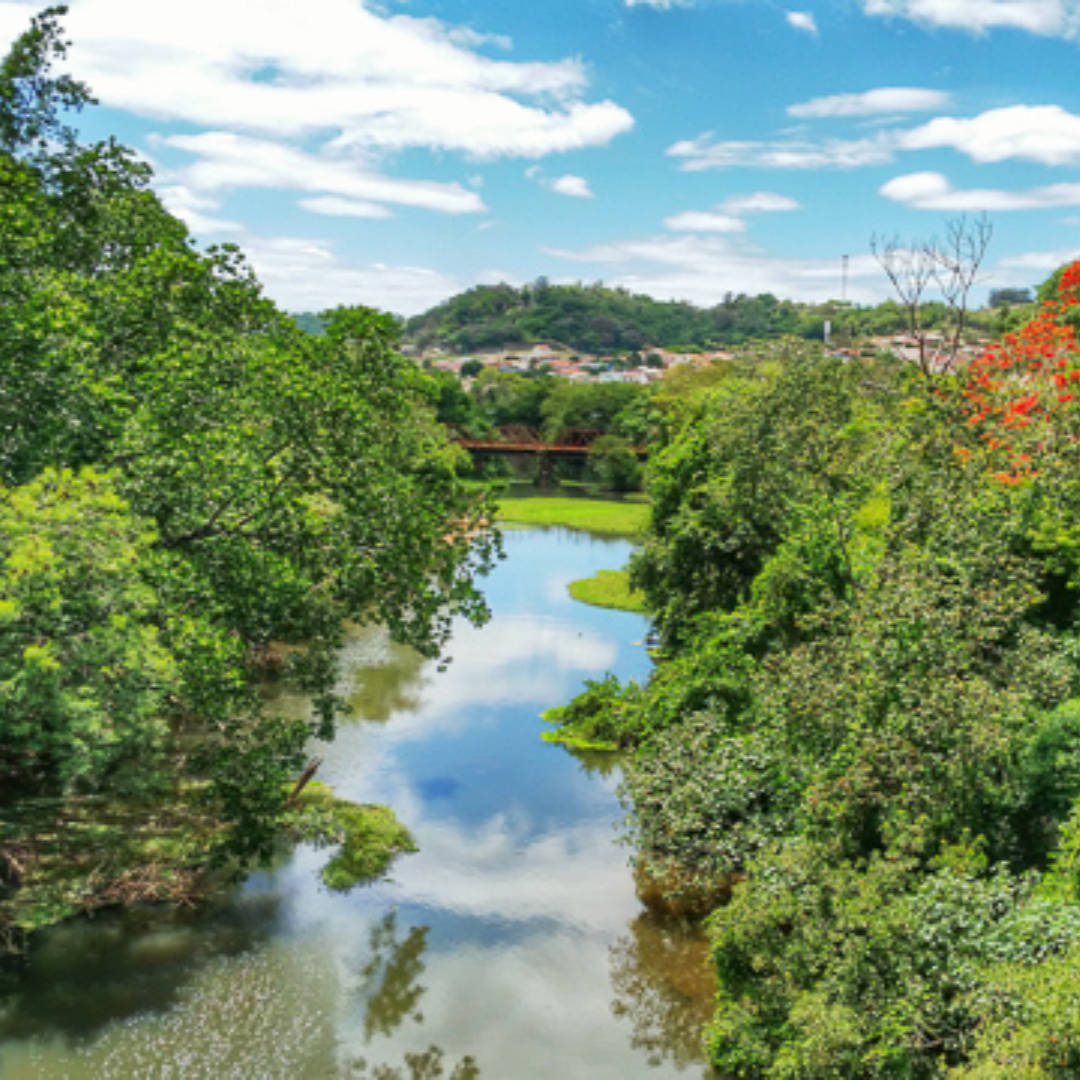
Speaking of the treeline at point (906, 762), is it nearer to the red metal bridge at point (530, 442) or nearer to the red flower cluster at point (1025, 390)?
the red flower cluster at point (1025, 390)

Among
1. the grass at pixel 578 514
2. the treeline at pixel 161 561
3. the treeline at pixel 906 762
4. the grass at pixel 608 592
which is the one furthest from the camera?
the grass at pixel 578 514

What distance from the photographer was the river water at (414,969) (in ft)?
46.1

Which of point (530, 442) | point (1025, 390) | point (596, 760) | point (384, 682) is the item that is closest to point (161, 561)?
point (596, 760)

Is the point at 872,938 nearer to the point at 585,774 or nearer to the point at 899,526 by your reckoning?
the point at 899,526

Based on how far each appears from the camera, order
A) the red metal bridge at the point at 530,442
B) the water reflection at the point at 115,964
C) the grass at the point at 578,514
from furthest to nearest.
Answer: the red metal bridge at the point at 530,442
the grass at the point at 578,514
the water reflection at the point at 115,964

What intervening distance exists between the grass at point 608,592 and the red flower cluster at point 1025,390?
20.4 metres

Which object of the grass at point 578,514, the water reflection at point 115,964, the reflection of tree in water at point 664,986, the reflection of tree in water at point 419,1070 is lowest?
the reflection of tree in water at point 419,1070

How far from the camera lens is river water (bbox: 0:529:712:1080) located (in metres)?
14.0

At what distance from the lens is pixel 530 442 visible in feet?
285

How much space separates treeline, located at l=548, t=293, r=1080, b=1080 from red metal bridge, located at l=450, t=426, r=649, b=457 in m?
58.6

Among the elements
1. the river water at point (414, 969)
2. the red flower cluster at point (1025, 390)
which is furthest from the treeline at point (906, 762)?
the river water at point (414, 969)

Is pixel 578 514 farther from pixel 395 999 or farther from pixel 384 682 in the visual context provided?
pixel 395 999

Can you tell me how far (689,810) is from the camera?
1755cm

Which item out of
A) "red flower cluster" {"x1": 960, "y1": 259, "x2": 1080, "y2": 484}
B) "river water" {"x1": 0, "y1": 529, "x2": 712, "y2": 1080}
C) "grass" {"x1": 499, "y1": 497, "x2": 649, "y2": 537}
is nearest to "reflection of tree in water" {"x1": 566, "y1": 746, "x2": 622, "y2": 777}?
"river water" {"x1": 0, "y1": 529, "x2": 712, "y2": 1080}
